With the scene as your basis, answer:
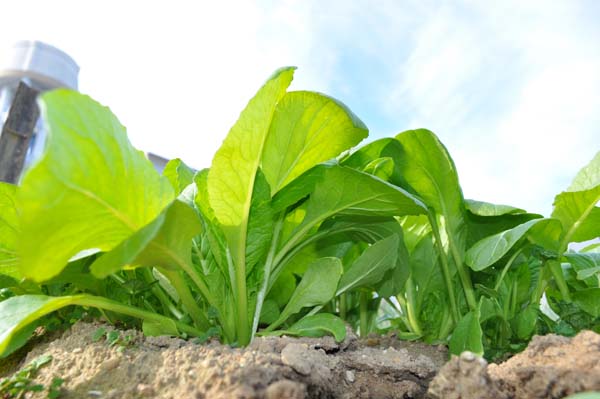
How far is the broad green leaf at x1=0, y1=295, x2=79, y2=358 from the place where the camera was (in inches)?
17.2

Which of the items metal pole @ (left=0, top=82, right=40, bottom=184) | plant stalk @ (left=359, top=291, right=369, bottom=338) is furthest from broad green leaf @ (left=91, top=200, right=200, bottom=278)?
metal pole @ (left=0, top=82, right=40, bottom=184)

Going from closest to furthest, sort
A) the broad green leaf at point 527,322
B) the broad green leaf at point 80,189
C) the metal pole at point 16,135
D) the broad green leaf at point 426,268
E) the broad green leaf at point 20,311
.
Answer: the broad green leaf at point 80,189
the broad green leaf at point 20,311
the broad green leaf at point 527,322
the broad green leaf at point 426,268
the metal pole at point 16,135

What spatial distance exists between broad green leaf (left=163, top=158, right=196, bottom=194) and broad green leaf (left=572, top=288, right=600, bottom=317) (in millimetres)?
606

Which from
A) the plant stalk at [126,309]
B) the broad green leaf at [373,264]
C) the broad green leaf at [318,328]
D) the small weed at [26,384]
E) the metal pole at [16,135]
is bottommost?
the small weed at [26,384]

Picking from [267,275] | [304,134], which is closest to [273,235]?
[267,275]

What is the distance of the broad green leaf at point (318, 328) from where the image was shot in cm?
58

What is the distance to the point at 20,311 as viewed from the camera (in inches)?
18.8

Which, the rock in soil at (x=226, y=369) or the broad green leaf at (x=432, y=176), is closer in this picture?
the rock in soil at (x=226, y=369)

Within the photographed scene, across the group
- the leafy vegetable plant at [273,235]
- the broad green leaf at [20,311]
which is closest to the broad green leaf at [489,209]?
the leafy vegetable plant at [273,235]

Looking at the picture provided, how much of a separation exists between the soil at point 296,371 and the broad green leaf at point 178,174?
249 mm

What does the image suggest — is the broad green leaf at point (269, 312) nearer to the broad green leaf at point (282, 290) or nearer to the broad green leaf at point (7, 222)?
the broad green leaf at point (282, 290)

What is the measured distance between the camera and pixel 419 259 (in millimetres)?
786

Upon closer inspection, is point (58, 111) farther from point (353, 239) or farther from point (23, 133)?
point (23, 133)

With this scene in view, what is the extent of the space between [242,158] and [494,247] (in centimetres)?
35
